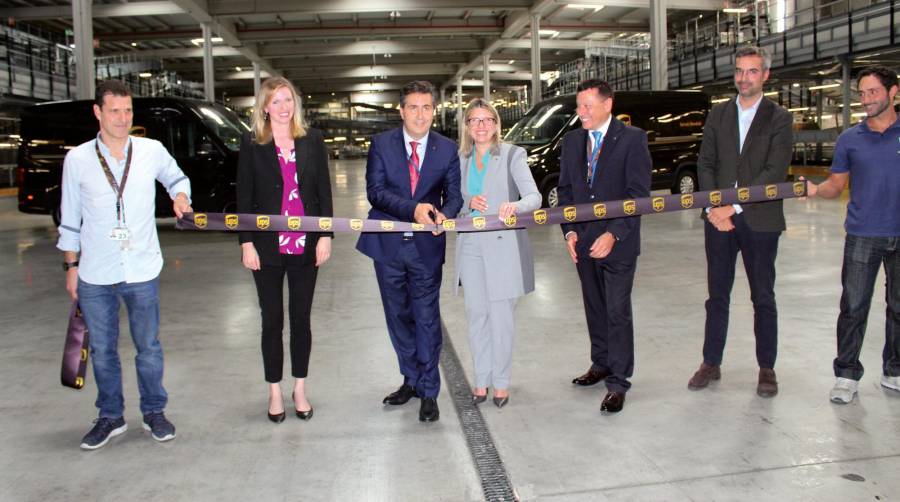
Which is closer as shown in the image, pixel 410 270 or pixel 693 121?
pixel 410 270

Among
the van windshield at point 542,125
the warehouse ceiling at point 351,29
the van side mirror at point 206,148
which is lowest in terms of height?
the van side mirror at point 206,148

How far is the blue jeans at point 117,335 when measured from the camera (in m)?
3.44

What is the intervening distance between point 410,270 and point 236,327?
8.04ft

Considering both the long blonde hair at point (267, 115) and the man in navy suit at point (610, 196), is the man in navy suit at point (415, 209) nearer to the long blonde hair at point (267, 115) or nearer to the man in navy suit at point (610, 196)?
the long blonde hair at point (267, 115)

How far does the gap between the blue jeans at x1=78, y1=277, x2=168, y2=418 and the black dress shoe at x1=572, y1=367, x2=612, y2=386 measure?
6.94ft

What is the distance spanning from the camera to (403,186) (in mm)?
3703

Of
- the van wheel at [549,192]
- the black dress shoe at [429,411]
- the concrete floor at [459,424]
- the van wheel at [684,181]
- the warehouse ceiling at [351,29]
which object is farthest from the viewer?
the warehouse ceiling at [351,29]

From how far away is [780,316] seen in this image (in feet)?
18.6

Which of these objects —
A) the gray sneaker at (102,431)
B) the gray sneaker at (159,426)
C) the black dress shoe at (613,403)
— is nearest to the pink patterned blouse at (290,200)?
the gray sneaker at (159,426)

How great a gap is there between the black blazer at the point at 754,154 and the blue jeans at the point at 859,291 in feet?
1.28

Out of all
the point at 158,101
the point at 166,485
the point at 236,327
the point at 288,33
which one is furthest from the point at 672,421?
the point at 288,33

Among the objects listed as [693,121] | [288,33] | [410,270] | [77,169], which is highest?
[288,33]

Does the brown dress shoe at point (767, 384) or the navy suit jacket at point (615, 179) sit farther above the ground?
the navy suit jacket at point (615, 179)

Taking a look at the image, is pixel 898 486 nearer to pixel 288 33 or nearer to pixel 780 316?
pixel 780 316
